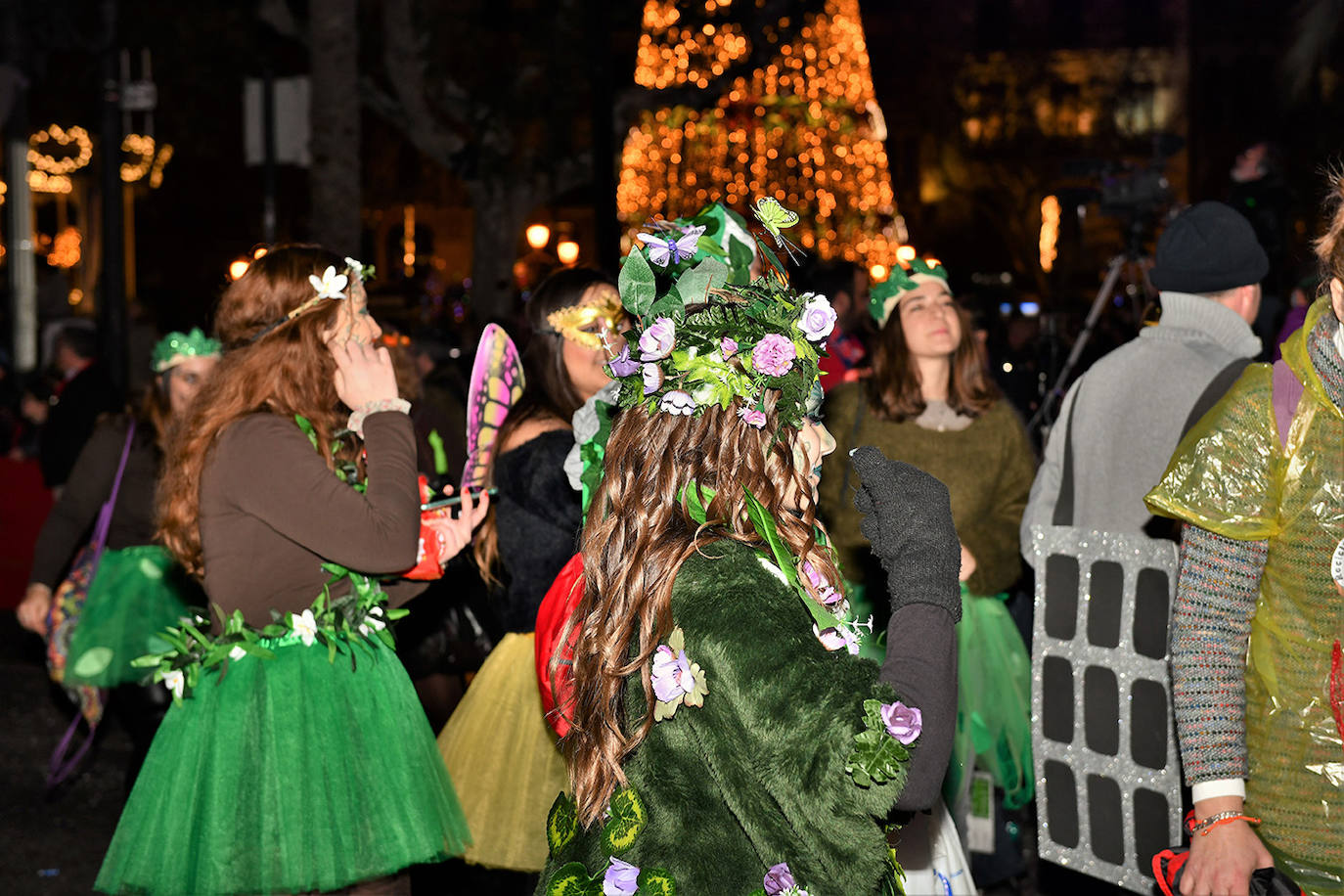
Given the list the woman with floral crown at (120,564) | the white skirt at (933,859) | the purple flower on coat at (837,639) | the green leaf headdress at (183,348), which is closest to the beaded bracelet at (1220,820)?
the purple flower on coat at (837,639)

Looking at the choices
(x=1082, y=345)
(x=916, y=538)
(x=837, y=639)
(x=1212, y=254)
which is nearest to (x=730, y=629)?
(x=837, y=639)

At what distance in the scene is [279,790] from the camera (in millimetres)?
3598

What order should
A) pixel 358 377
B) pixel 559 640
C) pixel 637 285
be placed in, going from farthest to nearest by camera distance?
pixel 358 377
pixel 559 640
pixel 637 285

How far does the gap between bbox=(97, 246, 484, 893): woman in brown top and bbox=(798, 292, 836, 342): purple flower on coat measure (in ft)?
4.93

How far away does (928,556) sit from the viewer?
2.43 metres

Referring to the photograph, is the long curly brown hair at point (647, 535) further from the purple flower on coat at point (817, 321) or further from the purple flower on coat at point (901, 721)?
the purple flower on coat at point (901, 721)

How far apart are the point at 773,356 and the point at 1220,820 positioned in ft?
4.32

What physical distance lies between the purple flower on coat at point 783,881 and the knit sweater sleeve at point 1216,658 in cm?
96

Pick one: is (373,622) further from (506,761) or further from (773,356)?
(773,356)

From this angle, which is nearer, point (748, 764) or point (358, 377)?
point (748, 764)

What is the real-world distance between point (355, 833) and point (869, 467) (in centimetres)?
188

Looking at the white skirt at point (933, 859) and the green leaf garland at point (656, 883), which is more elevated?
the green leaf garland at point (656, 883)

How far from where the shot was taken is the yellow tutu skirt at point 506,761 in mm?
4375

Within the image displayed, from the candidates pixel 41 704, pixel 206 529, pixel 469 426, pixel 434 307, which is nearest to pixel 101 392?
pixel 41 704
